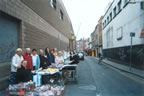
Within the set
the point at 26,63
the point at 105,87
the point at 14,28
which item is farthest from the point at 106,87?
the point at 14,28

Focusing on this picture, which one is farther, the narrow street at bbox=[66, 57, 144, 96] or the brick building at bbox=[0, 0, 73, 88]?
the brick building at bbox=[0, 0, 73, 88]

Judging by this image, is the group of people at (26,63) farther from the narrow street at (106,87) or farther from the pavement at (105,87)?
the narrow street at (106,87)

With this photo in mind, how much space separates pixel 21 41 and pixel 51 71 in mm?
3243

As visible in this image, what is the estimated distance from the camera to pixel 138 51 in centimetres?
1377

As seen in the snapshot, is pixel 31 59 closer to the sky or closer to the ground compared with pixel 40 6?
closer to the ground

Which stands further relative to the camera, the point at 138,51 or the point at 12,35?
the point at 138,51

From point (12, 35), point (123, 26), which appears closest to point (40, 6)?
point (12, 35)

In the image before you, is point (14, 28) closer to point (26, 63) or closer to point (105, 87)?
point (26, 63)

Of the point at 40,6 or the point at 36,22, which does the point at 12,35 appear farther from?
the point at 40,6

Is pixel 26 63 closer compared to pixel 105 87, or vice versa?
pixel 26 63

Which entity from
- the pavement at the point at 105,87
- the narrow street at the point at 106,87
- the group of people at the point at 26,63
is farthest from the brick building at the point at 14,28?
the narrow street at the point at 106,87

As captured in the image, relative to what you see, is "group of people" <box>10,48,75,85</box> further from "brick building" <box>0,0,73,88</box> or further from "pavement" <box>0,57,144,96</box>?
"pavement" <box>0,57,144,96</box>

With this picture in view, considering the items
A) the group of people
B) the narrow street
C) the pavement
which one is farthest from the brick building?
the narrow street

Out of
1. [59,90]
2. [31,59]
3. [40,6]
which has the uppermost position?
[40,6]
